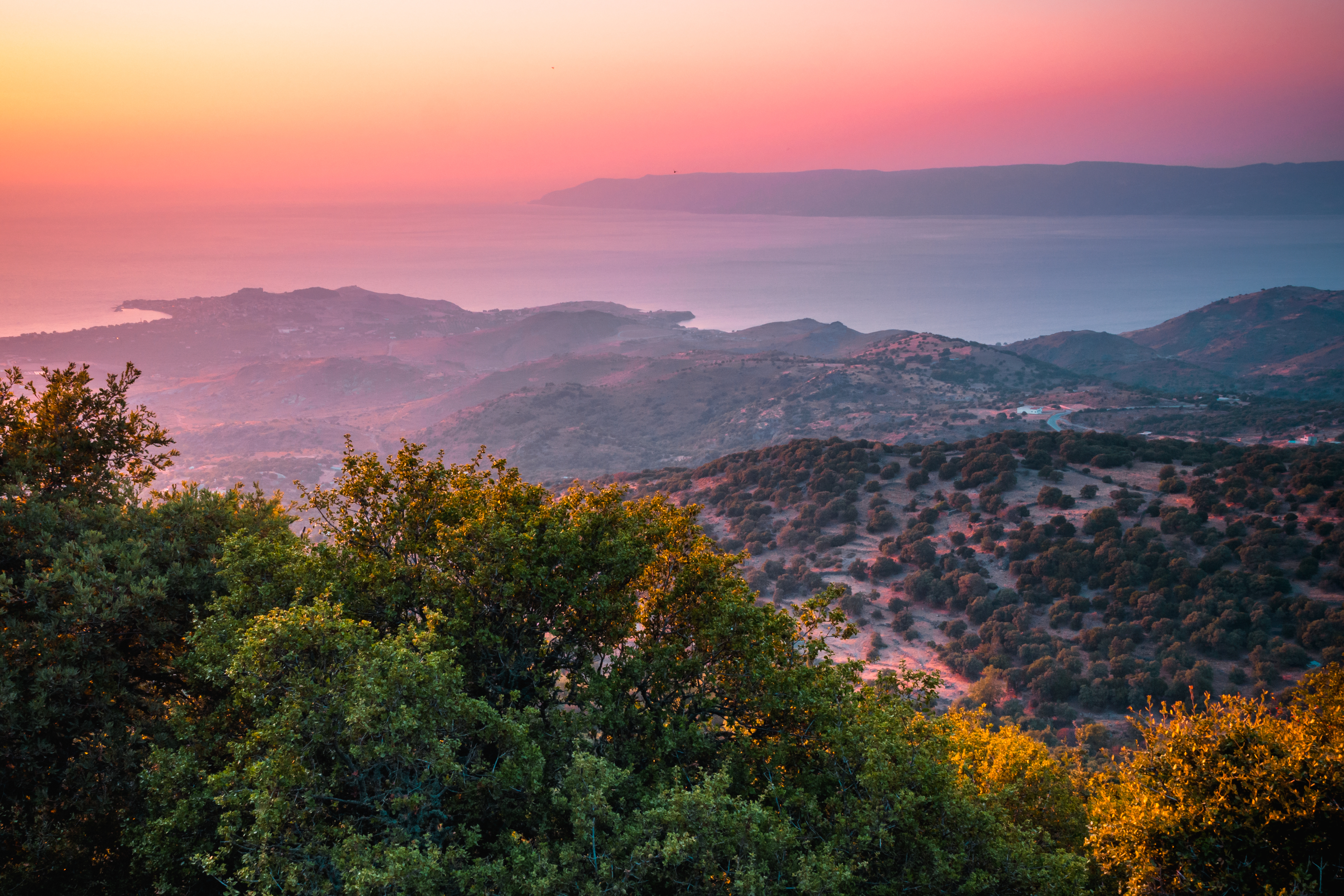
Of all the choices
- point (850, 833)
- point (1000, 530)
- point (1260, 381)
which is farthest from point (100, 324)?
point (1260, 381)

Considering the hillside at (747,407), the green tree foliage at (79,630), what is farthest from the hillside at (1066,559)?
the hillside at (747,407)

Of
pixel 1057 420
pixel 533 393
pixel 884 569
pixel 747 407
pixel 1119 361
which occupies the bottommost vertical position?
pixel 884 569

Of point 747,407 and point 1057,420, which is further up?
point 747,407

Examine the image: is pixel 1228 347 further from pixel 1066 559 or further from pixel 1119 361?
pixel 1066 559

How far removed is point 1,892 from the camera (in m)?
8.50

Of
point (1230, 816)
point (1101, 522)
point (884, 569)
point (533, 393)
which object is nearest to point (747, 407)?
point (533, 393)

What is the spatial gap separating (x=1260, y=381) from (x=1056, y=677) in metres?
127

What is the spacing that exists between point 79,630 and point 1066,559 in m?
37.6

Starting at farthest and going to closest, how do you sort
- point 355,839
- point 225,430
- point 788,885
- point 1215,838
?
point 225,430, point 1215,838, point 788,885, point 355,839

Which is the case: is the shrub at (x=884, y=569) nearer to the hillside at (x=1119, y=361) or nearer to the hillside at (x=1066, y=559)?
the hillside at (x=1066, y=559)

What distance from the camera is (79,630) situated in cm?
1000

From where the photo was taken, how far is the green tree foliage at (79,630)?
922 centimetres

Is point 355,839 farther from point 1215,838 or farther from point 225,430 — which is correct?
point 225,430

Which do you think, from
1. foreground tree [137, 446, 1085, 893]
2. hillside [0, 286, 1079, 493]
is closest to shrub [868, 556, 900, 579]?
foreground tree [137, 446, 1085, 893]
